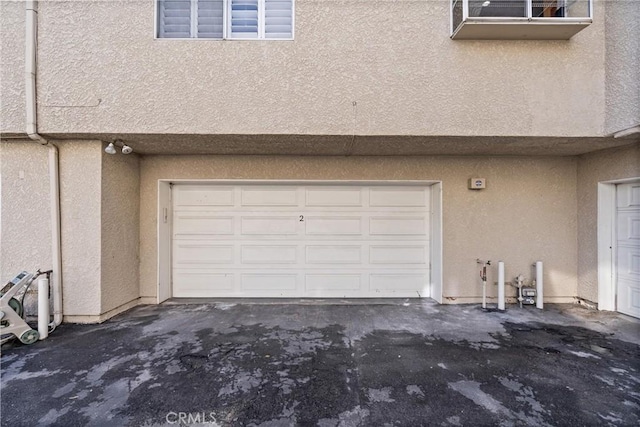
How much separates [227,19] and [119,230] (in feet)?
13.1

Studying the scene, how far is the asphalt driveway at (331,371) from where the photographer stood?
249 centimetres

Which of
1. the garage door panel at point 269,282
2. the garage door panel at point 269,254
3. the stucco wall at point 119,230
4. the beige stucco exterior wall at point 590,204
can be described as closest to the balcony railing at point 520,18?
the beige stucco exterior wall at point 590,204

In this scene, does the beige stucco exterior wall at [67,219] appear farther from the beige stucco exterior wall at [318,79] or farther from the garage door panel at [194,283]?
the garage door panel at [194,283]

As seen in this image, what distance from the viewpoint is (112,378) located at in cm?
301

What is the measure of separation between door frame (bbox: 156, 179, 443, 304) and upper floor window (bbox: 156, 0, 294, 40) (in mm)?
2459

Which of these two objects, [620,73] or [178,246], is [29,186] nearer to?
[178,246]

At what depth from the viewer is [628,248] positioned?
15.4 ft

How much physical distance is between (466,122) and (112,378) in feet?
18.5

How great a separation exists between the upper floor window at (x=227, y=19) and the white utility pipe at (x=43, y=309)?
13.7 feet

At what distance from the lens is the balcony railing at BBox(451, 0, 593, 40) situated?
3908 millimetres

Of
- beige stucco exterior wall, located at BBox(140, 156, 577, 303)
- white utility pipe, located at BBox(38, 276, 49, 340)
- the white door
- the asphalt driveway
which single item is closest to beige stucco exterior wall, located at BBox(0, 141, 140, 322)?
white utility pipe, located at BBox(38, 276, 49, 340)

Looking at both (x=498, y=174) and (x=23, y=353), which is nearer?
(x=23, y=353)

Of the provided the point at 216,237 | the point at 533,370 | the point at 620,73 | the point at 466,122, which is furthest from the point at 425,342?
the point at 620,73

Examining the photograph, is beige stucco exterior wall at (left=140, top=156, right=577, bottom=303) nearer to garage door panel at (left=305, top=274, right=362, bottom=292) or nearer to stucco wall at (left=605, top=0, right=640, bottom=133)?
stucco wall at (left=605, top=0, right=640, bottom=133)
